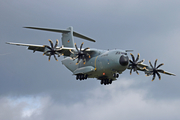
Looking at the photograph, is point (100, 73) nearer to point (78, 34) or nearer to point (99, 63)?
point (99, 63)

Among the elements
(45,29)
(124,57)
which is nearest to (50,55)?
(45,29)

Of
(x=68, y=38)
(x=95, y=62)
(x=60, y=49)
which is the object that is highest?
(x=68, y=38)

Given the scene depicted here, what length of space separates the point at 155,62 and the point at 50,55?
34.1ft

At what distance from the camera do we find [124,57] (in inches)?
1001

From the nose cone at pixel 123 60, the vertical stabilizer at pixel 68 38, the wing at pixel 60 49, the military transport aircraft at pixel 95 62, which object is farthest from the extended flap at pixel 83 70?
the vertical stabilizer at pixel 68 38

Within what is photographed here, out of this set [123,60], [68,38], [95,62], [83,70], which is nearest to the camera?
[123,60]

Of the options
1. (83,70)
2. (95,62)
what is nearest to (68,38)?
(83,70)

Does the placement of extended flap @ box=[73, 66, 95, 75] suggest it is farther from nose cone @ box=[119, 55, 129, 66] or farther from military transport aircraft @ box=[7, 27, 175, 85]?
nose cone @ box=[119, 55, 129, 66]

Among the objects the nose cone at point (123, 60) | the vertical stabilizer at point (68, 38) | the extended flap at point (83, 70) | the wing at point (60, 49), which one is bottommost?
the extended flap at point (83, 70)

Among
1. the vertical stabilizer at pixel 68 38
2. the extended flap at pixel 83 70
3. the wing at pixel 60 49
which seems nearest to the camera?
the wing at pixel 60 49

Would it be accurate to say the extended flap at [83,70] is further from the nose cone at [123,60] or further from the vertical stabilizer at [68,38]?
the vertical stabilizer at [68,38]

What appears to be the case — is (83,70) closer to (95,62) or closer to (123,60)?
(95,62)

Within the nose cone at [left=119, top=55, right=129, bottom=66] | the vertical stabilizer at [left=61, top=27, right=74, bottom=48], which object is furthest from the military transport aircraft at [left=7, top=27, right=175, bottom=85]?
the vertical stabilizer at [left=61, top=27, right=74, bottom=48]

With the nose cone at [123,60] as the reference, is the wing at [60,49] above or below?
above
